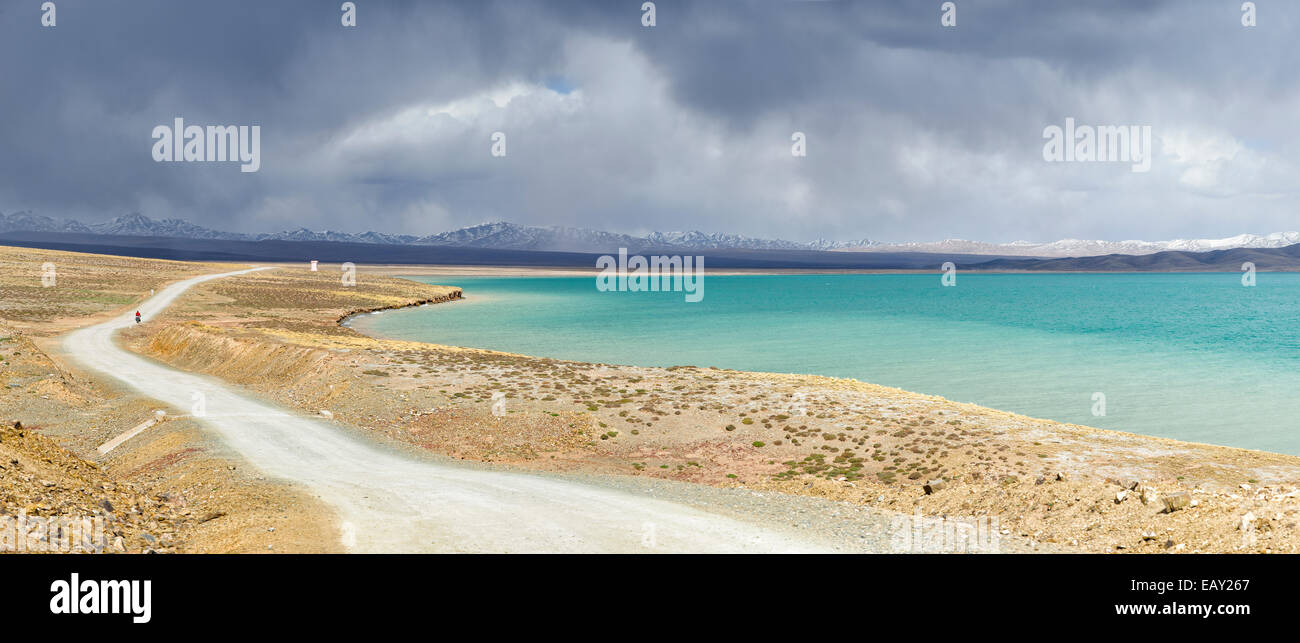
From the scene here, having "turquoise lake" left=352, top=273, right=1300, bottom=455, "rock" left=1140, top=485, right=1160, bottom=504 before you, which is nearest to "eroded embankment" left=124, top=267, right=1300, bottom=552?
"rock" left=1140, top=485, right=1160, bottom=504

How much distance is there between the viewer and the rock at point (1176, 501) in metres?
16.4

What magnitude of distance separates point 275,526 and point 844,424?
20.4 meters

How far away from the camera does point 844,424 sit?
93.4ft

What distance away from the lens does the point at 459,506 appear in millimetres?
18328

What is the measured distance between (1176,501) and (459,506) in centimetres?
1723

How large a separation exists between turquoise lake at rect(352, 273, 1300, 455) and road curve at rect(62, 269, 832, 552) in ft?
91.4

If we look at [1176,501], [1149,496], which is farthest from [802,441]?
[1176,501]

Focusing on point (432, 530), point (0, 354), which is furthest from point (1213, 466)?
point (0, 354)

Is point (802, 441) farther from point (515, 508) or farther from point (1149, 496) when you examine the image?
point (515, 508)

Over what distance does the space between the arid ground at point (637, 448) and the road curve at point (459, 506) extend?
1120 millimetres

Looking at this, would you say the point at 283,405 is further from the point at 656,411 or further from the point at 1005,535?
the point at 1005,535

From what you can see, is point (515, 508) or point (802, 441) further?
point (802, 441)

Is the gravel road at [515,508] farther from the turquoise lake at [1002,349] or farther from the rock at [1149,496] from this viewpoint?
the turquoise lake at [1002,349]

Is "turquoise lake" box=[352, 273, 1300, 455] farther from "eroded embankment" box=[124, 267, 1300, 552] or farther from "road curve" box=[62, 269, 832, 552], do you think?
"road curve" box=[62, 269, 832, 552]
